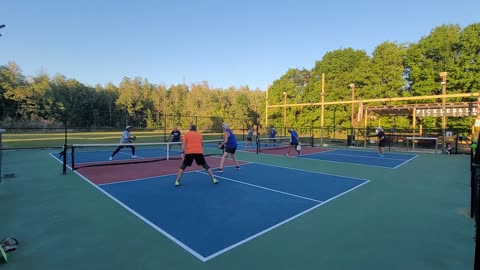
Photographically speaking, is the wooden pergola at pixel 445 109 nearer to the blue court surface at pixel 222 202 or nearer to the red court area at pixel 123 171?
the blue court surface at pixel 222 202

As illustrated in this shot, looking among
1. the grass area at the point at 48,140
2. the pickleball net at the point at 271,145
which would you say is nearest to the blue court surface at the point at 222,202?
the pickleball net at the point at 271,145

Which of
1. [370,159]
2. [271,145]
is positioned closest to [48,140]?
[271,145]

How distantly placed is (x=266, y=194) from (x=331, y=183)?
257 centimetres

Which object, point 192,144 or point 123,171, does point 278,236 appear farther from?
point 123,171

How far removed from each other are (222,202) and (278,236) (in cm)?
198

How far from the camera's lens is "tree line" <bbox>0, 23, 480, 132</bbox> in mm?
26141

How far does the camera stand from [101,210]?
213 inches

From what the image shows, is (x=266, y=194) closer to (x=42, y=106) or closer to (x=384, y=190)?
(x=384, y=190)

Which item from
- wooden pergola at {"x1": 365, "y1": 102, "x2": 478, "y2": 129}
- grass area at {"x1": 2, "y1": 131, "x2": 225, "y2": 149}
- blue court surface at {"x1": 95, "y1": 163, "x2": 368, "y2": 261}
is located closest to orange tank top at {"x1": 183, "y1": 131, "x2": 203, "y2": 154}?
blue court surface at {"x1": 95, "y1": 163, "x2": 368, "y2": 261}

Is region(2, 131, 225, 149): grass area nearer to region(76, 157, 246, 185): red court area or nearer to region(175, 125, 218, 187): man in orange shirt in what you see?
region(76, 157, 246, 185): red court area

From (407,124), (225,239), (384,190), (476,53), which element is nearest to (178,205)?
(225,239)

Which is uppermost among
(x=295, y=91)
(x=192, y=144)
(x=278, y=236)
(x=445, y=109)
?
(x=295, y=91)

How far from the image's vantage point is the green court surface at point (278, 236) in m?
3.43

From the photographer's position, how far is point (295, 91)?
144 feet
